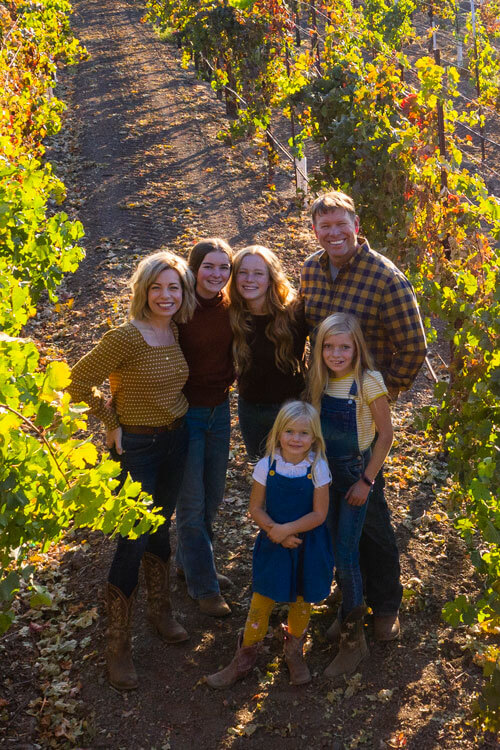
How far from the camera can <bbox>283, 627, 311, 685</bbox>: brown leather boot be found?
125 inches

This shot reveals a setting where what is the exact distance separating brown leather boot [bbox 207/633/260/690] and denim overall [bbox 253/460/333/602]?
29 cm

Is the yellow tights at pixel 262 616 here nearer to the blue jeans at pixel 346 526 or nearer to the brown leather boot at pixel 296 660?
the brown leather boot at pixel 296 660

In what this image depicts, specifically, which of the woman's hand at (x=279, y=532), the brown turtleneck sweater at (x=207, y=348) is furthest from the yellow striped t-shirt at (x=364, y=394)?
the brown turtleneck sweater at (x=207, y=348)

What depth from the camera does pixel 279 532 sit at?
3.02m

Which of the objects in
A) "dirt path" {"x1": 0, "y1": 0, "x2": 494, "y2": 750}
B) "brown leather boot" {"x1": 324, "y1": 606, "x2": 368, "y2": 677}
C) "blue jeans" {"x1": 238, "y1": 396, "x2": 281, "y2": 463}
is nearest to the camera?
"dirt path" {"x1": 0, "y1": 0, "x2": 494, "y2": 750}

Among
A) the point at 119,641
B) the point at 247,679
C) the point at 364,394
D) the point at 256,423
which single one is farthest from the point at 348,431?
the point at 119,641

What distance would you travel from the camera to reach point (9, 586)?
6.45ft

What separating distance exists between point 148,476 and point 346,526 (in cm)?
89

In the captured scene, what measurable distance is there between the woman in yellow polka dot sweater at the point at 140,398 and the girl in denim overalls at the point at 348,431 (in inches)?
25.4

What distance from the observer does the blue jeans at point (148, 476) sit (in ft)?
10.1

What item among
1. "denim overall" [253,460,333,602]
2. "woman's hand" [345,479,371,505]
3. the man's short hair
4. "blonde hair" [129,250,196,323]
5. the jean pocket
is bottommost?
"denim overall" [253,460,333,602]

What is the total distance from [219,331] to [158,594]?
4.21ft

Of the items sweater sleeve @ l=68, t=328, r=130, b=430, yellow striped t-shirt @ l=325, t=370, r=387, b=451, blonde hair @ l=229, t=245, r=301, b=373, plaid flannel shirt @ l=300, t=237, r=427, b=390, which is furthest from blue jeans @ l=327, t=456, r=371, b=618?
sweater sleeve @ l=68, t=328, r=130, b=430

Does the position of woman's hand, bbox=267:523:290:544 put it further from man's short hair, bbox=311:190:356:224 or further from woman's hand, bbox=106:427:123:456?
man's short hair, bbox=311:190:356:224
